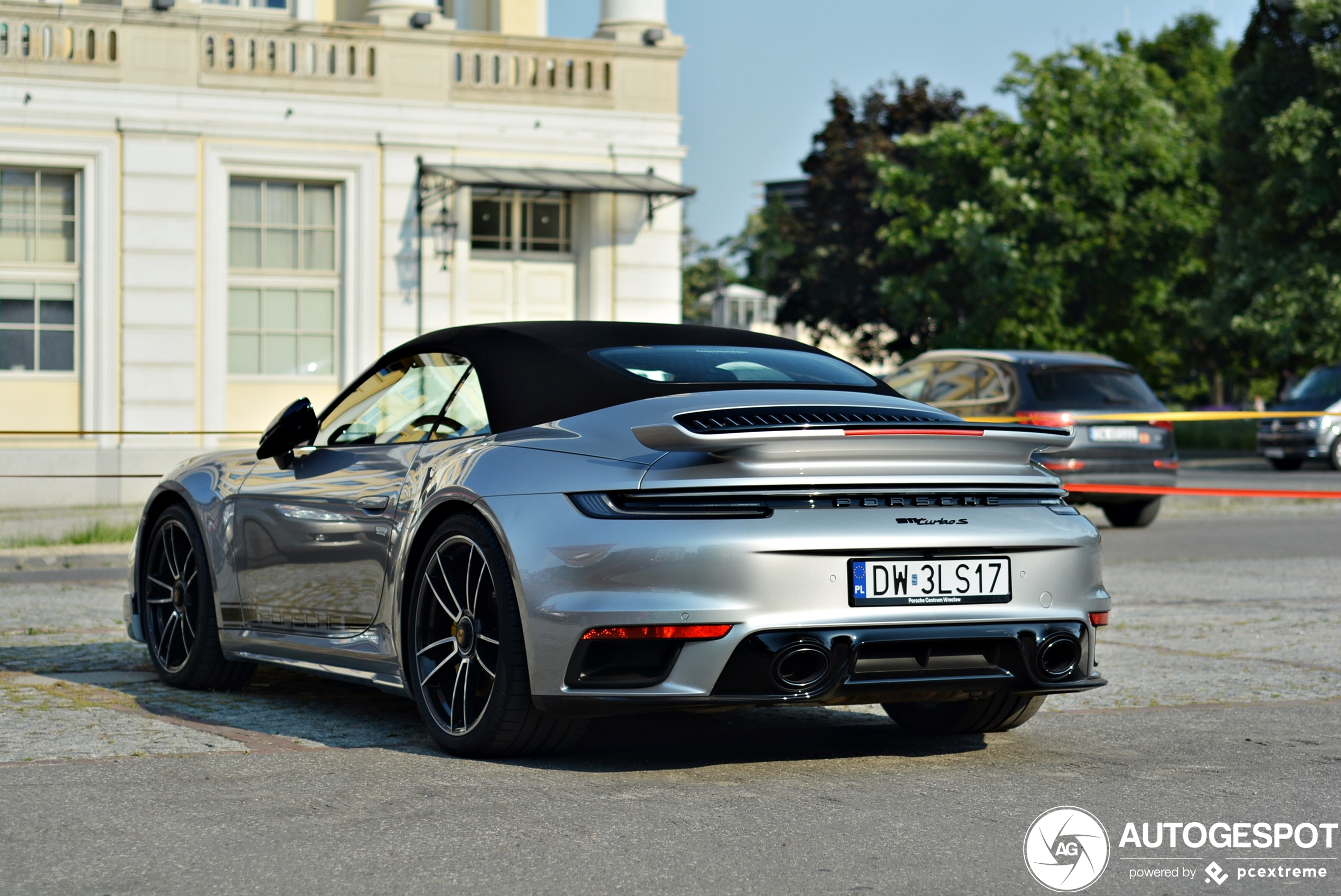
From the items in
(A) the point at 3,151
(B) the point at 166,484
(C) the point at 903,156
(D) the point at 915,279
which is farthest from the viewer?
(C) the point at 903,156

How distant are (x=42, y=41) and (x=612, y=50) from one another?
678cm

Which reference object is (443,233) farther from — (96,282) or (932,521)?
(932,521)

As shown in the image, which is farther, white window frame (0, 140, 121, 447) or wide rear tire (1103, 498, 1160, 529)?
white window frame (0, 140, 121, 447)

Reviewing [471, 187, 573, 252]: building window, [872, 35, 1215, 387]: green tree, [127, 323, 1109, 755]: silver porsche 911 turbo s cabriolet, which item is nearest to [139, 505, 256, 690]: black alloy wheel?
[127, 323, 1109, 755]: silver porsche 911 turbo s cabriolet

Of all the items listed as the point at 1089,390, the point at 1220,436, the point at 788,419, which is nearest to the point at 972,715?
the point at 788,419

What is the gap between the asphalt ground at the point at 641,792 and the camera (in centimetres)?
398

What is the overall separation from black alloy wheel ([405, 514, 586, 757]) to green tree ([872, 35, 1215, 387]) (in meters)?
38.8

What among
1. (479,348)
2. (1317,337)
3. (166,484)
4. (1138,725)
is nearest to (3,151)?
(166,484)

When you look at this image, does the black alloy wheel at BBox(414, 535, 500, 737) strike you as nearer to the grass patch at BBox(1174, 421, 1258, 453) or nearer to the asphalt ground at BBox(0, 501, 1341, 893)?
the asphalt ground at BBox(0, 501, 1341, 893)

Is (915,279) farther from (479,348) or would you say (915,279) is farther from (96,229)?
(479,348)

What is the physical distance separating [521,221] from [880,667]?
1799cm

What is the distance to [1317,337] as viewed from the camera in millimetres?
38469

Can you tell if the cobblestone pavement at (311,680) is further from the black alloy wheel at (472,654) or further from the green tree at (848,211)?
the green tree at (848,211)

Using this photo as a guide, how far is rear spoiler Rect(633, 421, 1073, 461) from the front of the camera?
4.86m
